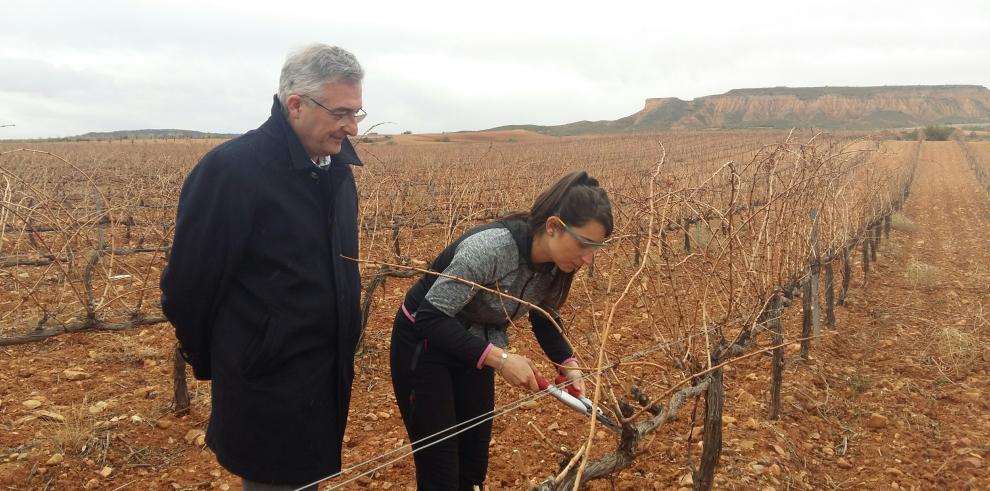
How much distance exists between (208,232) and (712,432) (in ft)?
5.87

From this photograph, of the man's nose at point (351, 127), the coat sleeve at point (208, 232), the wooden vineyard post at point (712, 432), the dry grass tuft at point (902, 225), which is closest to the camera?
the coat sleeve at point (208, 232)

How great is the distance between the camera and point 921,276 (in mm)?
7207

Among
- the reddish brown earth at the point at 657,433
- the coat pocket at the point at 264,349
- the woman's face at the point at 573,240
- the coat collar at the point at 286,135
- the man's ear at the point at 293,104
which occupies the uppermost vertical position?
the man's ear at the point at 293,104

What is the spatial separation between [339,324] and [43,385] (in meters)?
3.66

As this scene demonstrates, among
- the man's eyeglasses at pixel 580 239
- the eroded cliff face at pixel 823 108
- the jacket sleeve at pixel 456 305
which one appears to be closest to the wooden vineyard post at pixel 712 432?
the man's eyeglasses at pixel 580 239

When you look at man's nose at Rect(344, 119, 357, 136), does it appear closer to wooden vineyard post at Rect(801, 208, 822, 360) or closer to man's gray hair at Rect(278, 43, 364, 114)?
man's gray hair at Rect(278, 43, 364, 114)

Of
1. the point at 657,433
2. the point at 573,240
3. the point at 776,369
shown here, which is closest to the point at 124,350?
the point at 657,433

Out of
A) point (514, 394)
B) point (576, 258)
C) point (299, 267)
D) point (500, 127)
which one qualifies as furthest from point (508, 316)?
point (500, 127)

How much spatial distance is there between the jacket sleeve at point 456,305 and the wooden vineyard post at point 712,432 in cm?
101

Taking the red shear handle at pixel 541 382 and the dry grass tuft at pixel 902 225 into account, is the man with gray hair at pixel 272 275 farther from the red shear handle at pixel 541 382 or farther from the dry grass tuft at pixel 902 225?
the dry grass tuft at pixel 902 225

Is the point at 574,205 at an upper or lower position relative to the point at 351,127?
lower

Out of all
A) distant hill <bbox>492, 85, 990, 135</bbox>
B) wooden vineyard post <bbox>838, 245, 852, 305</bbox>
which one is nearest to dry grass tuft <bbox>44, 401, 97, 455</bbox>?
wooden vineyard post <bbox>838, 245, 852, 305</bbox>

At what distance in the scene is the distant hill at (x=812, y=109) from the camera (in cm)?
8569

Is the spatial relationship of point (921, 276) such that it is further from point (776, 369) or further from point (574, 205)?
point (574, 205)
